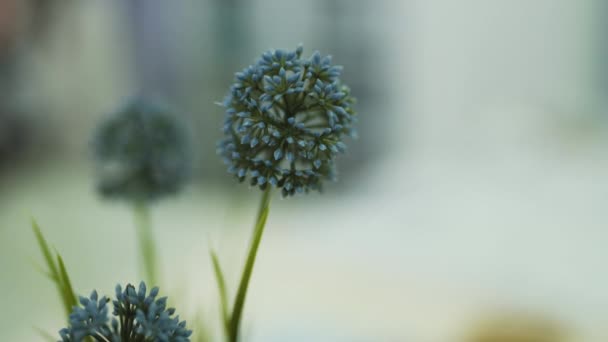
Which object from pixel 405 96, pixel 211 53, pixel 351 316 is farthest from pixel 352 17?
pixel 351 316

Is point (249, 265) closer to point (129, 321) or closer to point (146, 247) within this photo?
point (129, 321)

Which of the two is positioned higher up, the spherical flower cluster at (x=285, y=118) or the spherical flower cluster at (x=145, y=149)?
the spherical flower cluster at (x=285, y=118)

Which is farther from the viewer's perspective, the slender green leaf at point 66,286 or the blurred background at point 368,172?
the blurred background at point 368,172

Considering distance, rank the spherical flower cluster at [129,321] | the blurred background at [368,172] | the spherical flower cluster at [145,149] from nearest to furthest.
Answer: the spherical flower cluster at [129,321]
the spherical flower cluster at [145,149]
the blurred background at [368,172]

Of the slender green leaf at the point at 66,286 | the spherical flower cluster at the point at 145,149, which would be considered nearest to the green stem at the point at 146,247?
the spherical flower cluster at the point at 145,149

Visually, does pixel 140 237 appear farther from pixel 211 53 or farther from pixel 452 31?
pixel 452 31

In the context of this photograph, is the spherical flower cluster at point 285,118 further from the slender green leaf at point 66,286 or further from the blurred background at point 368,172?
the blurred background at point 368,172

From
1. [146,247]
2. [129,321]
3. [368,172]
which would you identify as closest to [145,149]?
[146,247]
